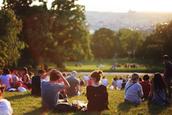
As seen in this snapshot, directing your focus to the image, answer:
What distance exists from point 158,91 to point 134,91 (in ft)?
3.09

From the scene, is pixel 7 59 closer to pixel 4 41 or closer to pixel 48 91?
pixel 4 41

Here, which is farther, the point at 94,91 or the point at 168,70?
the point at 168,70

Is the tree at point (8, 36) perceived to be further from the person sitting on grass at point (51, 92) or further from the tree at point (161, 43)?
the person sitting on grass at point (51, 92)

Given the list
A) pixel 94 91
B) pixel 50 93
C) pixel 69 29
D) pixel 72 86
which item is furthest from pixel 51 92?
pixel 69 29

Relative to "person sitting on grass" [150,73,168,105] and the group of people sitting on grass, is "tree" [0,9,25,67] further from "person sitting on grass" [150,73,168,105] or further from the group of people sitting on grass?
"person sitting on grass" [150,73,168,105]

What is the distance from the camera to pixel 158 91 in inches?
777

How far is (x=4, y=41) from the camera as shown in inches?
2317

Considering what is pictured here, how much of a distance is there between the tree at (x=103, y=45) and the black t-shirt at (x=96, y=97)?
12349 cm

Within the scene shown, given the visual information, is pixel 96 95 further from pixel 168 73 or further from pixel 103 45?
pixel 103 45

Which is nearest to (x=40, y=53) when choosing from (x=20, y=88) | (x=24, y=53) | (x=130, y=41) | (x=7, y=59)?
(x=24, y=53)

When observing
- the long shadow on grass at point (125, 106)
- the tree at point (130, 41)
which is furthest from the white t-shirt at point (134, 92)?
the tree at point (130, 41)

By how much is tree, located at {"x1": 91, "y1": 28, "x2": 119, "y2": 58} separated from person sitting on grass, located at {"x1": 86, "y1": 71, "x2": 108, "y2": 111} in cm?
12349

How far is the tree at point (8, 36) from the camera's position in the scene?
190 ft

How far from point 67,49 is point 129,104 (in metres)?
52.7
